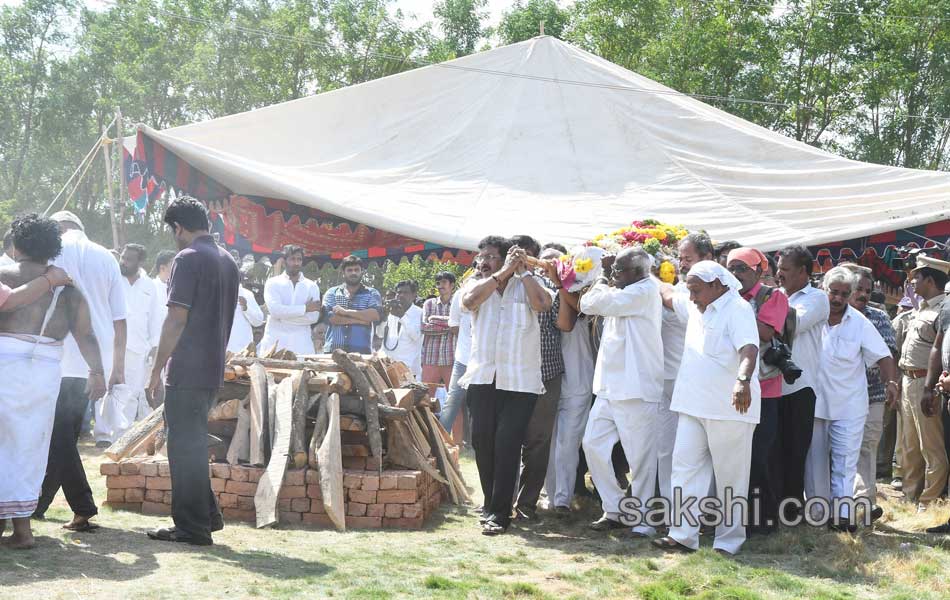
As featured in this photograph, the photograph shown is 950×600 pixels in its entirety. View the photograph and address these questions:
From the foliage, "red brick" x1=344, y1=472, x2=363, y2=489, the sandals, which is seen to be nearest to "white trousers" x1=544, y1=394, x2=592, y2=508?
the sandals

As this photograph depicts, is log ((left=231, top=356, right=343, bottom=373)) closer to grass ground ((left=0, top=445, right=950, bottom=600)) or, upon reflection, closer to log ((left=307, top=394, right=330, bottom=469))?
log ((left=307, top=394, right=330, bottom=469))

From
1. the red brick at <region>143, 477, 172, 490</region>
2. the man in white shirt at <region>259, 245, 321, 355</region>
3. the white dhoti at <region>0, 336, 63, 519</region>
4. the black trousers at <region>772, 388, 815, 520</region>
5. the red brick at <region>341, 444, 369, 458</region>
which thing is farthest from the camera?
the man in white shirt at <region>259, 245, 321, 355</region>

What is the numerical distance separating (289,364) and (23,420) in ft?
6.94

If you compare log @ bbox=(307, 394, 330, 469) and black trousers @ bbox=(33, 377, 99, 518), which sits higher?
log @ bbox=(307, 394, 330, 469)

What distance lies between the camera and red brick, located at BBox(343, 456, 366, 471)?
20.9 feet

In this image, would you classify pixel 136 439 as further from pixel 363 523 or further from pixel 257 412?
pixel 363 523

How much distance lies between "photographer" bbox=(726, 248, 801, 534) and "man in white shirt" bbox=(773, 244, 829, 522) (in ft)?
0.65

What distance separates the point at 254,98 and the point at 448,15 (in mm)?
7614

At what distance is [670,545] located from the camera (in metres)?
5.55

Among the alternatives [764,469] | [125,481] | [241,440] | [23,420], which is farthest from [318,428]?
[764,469]

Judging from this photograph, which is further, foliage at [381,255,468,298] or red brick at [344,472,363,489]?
foliage at [381,255,468,298]

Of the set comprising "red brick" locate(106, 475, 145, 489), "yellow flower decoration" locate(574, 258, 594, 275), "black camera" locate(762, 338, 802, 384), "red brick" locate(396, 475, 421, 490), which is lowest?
"red brick" locate(106, 475, 145, 489)

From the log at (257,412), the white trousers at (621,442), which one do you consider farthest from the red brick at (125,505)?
the white trousers at (621,442)

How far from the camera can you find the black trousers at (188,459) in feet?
17.1
